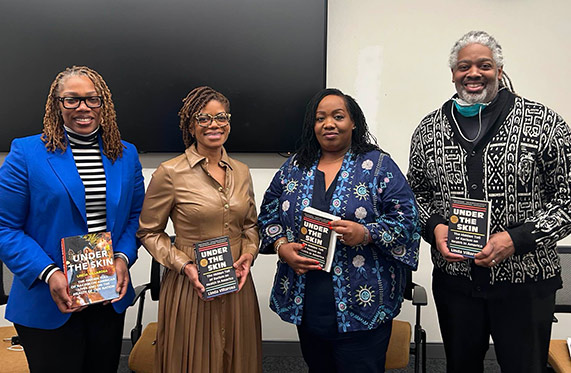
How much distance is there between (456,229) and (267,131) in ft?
5.33

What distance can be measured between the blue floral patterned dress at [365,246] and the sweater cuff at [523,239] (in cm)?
39

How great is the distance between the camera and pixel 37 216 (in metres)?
1.75

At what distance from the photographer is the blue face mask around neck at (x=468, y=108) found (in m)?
1.88

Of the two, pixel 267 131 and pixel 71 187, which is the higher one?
pixel 267 131

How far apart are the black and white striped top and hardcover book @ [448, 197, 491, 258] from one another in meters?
1.48

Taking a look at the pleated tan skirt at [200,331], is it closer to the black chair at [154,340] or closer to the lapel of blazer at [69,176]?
the black chair at [154,340]

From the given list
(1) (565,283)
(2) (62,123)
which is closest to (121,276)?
(2) (62,123)

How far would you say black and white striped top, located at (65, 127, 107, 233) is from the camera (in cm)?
180

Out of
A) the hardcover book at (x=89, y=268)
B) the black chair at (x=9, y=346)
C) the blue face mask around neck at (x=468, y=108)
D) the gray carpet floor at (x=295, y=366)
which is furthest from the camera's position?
the gray carpet floor at (x=295, y=366)

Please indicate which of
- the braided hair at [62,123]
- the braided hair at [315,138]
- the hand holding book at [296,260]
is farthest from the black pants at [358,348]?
the braided hair at [62,123]

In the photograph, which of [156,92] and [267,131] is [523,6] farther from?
[156,92]

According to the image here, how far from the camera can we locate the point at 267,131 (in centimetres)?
304

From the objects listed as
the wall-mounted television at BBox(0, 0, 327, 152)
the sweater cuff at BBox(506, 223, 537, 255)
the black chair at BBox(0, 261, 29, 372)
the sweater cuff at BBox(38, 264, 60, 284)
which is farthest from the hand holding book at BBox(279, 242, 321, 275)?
the black chair at BBox(0, 261, 29, 372)

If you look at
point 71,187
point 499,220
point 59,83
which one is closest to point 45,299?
point 71,187
